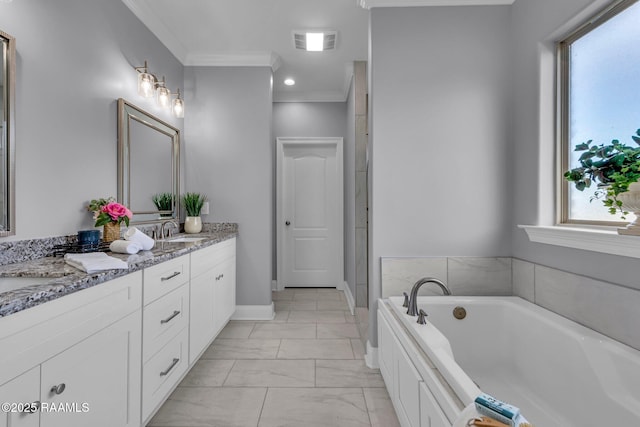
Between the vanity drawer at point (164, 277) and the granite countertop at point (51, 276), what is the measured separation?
4cm

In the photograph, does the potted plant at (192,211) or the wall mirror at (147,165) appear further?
the potted plant at (192,211)

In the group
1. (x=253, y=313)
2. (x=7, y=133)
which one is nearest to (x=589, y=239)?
(x=7, y=133)

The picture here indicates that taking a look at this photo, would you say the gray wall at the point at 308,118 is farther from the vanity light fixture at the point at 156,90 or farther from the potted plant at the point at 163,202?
the potted plant at the point at 163,202

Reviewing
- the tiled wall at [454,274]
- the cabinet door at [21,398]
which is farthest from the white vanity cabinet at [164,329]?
the tiled wall at [454,274]

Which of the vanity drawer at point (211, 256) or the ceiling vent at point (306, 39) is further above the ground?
the ceiling vent at point (306, 39)

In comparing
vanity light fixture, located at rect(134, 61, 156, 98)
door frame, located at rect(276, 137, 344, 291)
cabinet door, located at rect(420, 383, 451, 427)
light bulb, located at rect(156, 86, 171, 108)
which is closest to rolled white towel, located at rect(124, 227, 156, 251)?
vanity light fixture, located at rect(134, 61, 156, 98)

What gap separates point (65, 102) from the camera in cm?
169

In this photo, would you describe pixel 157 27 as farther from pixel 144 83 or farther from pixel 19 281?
pixel 19 281

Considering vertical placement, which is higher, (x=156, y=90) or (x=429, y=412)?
(x=156, y=90)

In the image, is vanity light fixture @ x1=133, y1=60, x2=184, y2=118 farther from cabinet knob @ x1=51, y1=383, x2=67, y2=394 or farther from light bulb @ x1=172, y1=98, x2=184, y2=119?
cabinet knob @ x1=51, y1=383, x2=67, y2=394

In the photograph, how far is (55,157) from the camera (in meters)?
1.63

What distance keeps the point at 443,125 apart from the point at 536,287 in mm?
1179

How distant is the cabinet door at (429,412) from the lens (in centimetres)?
104

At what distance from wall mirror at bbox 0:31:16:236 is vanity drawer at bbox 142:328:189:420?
0.86 metres
